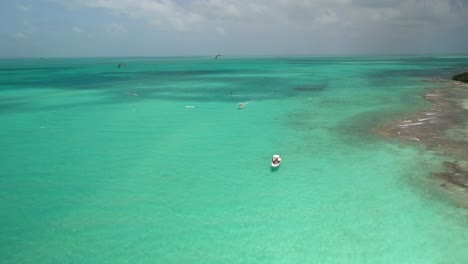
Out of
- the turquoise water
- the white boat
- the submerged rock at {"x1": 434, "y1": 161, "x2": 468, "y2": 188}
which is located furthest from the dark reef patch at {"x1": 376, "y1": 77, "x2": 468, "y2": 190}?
the white boat

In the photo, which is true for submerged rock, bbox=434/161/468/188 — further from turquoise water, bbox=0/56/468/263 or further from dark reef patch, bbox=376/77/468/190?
turquoise water, bbox=0/56/468/263

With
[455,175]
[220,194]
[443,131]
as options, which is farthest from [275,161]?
[443,131]

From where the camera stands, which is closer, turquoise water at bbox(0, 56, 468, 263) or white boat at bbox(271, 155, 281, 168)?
turquoise water at bbox(0, 56, 468, 263)

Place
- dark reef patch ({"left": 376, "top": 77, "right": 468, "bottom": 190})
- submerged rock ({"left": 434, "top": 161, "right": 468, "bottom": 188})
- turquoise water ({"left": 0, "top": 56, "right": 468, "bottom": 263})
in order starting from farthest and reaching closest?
dark reef patch ({"left": 376, "top": 77, "right": 468, "bottom": 190}) → submerged rock ({"left": 434, "top": 161, "right": 468, "bottom": 188}) → turquoise water ({"left": 0, "top": 56, "right": 468, "bottom": 263})

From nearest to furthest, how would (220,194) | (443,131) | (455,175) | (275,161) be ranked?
(220,194) → (455,175) → (275,161) → (443,131)

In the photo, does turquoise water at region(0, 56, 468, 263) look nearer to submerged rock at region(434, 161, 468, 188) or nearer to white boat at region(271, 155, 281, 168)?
white boat at region(271, 155, 281, 168)

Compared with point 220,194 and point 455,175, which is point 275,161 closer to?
point 220,194

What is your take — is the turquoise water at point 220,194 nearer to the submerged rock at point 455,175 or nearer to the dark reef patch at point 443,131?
the submerged rock at point 455,175

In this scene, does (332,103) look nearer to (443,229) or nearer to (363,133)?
(363,133)

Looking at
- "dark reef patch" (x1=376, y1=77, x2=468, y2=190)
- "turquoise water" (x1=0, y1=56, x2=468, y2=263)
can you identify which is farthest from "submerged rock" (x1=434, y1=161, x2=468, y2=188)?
"turquoise water" (x1=0, y1=56, x2=468, y2=263)

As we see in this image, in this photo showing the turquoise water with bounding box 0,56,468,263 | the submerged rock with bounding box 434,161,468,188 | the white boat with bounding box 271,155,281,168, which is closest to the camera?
the turquoise water with bounding box 0,56,468,263

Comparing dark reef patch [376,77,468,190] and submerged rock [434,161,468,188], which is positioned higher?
dark reef patch [376,77,468,190]

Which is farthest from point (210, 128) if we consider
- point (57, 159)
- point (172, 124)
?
point (57, 159)
